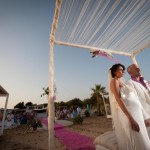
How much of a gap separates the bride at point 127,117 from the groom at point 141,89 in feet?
0.79

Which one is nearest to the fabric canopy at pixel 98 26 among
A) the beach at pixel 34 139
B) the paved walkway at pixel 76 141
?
the paved walkway at pixel 76 141

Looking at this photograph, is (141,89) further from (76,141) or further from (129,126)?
(76,141)

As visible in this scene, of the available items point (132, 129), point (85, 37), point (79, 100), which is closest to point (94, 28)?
point (85, 37)

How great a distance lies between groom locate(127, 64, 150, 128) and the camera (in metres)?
2.64

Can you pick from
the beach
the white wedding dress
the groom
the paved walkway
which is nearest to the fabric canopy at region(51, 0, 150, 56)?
the groom

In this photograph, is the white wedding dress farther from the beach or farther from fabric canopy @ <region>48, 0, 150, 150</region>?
the beach

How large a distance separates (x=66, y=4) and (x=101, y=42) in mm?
1962

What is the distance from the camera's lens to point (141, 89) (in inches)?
111

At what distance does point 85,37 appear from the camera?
4.80 m

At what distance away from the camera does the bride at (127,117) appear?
2.24 meters

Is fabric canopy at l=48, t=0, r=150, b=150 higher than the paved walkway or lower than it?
higher

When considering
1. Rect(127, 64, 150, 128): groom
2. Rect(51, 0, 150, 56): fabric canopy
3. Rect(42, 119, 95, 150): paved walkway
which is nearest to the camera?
Rect(127, 64, 150, 128): groom

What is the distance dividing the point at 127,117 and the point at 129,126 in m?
0.15

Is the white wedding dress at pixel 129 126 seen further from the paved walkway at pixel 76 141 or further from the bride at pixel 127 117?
the paved walkway at pixel 76 141
